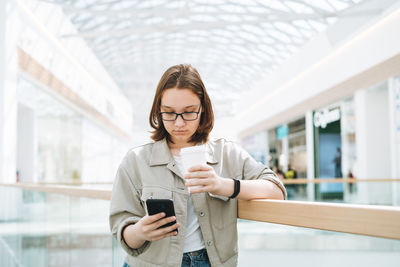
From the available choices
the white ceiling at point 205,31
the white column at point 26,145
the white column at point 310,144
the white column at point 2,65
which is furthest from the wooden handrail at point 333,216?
the white column at point 310,144

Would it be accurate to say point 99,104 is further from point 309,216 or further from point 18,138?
point 309,216

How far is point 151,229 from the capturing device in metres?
1.56

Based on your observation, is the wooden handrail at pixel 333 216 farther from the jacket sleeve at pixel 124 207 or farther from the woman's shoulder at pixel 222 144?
the jacket sleeve at pixel 124 207

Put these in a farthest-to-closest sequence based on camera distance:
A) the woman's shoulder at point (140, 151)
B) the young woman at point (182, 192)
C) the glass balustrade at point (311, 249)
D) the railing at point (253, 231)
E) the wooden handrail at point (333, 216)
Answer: the woman's shoulder at point (140, 151) → the young woman at point (182, 192) → the glass balustrade at point (311, 249) → the railing at point (253, 231) → the wooden handrail at point (333, 216)

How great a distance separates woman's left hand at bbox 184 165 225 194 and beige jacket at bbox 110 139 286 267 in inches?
8.7

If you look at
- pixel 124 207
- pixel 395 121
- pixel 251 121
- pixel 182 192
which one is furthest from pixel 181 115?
pixel 251 121

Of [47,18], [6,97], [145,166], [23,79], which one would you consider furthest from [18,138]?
[145,166]

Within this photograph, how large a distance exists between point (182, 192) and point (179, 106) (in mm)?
359

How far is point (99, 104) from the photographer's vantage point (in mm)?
25891

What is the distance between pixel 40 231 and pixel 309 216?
4038mm

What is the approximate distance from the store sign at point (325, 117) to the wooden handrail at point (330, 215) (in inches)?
659

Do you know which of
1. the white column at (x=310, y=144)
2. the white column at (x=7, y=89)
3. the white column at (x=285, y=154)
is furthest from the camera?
the white column at (x=285, y=154)

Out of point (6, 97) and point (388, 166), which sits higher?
point (6, 97)

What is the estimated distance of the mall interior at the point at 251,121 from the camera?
189cm
